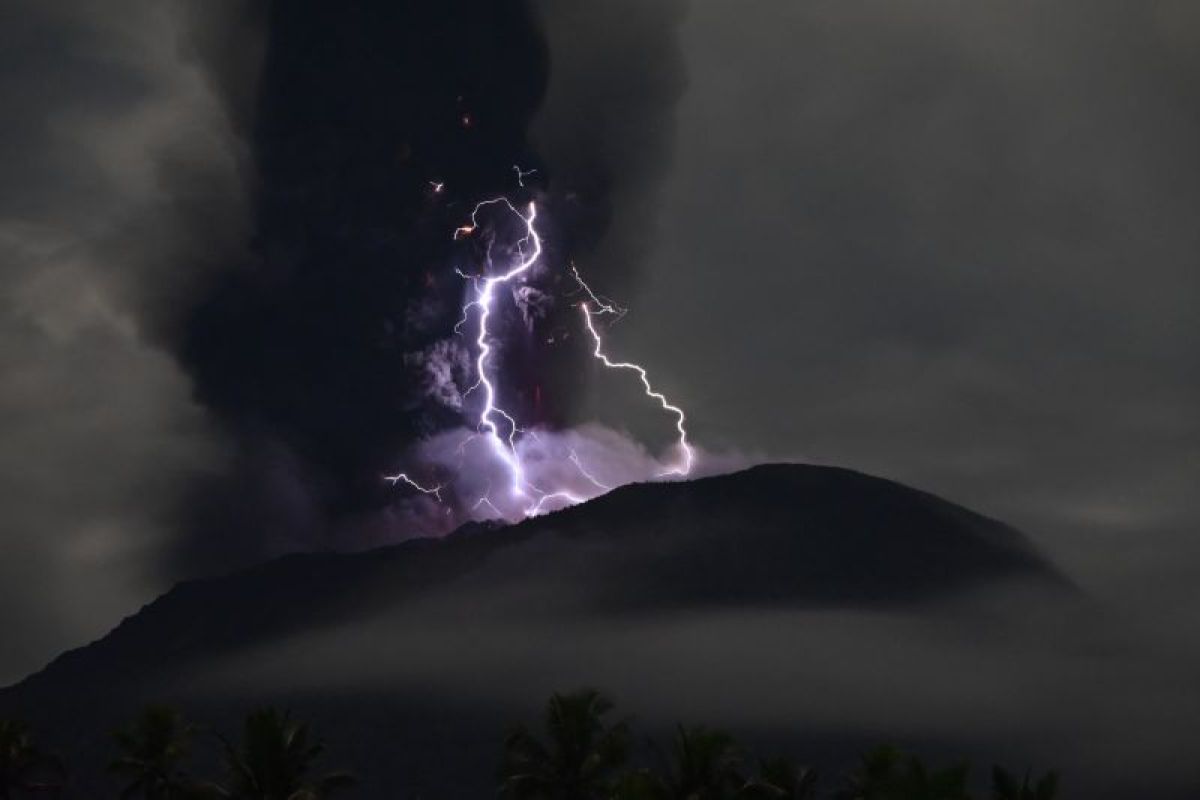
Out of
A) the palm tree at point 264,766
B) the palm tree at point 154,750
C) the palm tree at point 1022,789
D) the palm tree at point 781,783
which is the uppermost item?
the palm tree at point 154,750

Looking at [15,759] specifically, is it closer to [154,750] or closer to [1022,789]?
[154,750]

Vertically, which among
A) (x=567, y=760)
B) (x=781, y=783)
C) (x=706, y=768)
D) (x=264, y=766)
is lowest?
(x=781, y=783)

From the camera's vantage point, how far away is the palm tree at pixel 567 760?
61.5m

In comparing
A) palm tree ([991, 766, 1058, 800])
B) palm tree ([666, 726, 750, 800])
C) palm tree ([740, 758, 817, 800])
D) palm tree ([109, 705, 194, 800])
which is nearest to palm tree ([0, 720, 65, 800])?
palm tree ([109, 705, 194, 800])

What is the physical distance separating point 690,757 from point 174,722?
23.2 meters

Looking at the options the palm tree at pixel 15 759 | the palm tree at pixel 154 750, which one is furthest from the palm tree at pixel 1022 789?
the palm tree at pixel 15 759

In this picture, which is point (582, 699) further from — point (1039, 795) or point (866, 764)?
point (1039, 795)

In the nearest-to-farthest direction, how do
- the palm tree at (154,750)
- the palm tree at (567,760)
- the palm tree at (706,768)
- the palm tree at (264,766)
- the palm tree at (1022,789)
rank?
the palm tree at (1022,789) → the palm tree at (264,766) → the palm tree at (706,768) → the palm tree at (567,760) → the palm tree at (154,750)

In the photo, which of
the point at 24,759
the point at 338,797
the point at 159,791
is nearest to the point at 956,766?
the point at 159,791

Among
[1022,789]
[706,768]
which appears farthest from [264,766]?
[1022,789]

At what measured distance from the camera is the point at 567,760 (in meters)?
62.0

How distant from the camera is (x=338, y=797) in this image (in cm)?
19425

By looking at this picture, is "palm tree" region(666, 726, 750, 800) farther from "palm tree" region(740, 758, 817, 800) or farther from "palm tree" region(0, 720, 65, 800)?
"palm tree" region(0, 720, 65, 800)

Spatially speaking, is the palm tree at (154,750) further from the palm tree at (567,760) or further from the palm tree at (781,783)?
the palm tree at (781,783)
